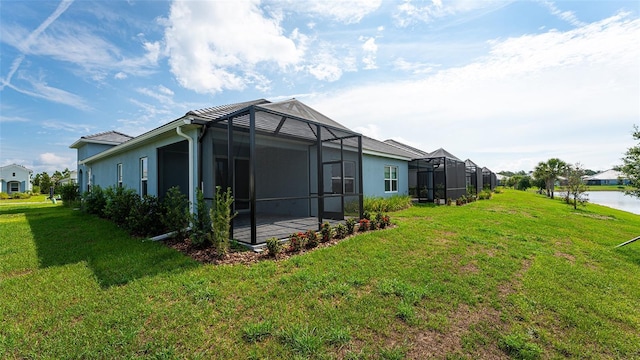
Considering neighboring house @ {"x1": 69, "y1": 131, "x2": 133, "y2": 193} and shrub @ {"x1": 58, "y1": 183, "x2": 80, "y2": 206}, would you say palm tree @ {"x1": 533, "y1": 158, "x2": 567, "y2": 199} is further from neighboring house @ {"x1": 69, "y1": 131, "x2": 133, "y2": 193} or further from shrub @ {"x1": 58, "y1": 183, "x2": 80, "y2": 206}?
shrub @ {"x1": 58, "y1": 183, "x2": 80, "y2": 206}

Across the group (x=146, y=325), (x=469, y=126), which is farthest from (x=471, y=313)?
(x=469, y=126)

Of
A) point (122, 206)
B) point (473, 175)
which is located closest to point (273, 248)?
point (122, 206)

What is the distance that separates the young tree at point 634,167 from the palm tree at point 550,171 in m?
26.0

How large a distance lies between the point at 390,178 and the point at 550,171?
26.6 metres

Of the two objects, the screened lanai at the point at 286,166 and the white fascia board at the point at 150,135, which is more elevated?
the white fascia board at the point at 150,135

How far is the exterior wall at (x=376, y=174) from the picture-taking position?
12.4 metres

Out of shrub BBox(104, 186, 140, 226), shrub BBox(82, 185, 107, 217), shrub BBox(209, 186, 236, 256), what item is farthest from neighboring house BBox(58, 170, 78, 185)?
shrub BBox(209, 186, 236, 256)

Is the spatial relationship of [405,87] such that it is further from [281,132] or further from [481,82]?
[281,132]

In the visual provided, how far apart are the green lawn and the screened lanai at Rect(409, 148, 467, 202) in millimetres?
10076

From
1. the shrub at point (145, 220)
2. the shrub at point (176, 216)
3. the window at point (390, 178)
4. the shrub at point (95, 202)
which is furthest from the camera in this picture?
the window at point (390, 178)

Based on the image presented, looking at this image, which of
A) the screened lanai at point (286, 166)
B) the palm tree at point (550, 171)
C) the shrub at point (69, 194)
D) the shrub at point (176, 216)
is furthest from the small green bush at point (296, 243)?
Answer: the palm tree at point (550, 171)

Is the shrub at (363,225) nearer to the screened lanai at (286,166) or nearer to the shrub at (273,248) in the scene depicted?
the screened lanai at (286,166)

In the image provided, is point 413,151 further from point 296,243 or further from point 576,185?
point 296,243

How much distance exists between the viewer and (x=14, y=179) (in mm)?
38156
